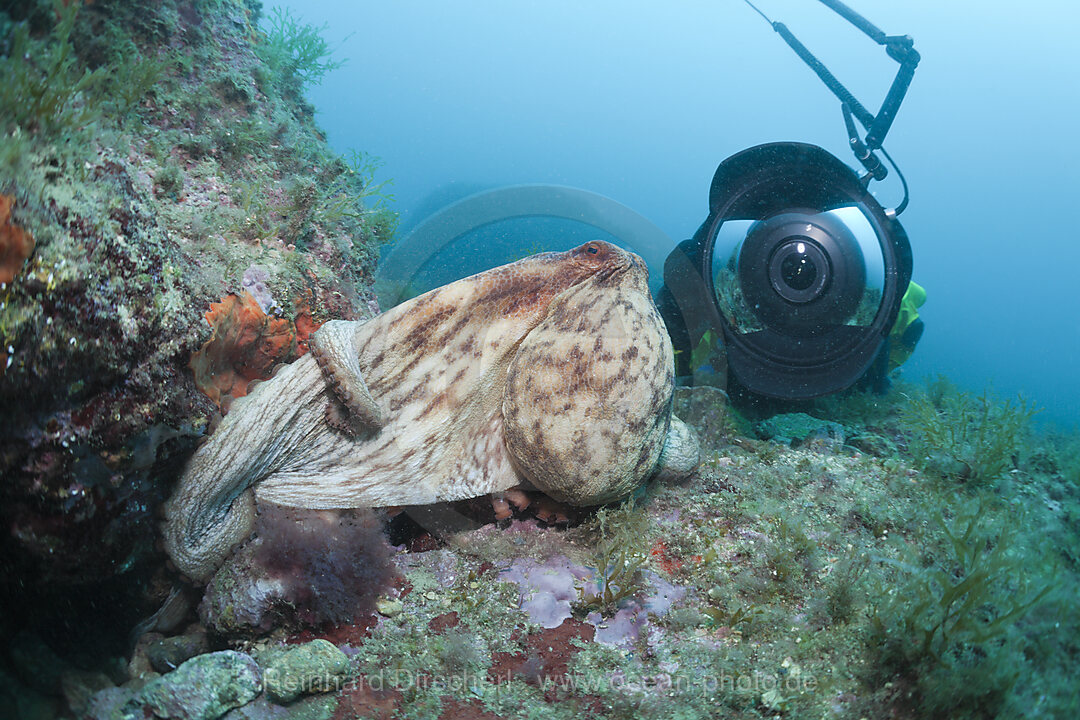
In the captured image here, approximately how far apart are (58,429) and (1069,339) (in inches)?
4934

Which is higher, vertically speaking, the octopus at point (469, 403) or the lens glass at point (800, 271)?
the lens glass at point (800, 271)

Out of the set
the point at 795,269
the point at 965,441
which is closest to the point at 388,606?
the point at 795,269

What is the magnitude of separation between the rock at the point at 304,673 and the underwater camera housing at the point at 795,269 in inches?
157

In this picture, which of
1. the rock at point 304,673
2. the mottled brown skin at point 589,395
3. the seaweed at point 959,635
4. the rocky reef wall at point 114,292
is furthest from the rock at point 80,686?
the seaweed at point 959,635

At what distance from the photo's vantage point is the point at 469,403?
119 inches

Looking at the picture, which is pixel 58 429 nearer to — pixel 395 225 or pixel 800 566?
pixel 800 566

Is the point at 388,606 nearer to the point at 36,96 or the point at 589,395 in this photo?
the point at 589,395

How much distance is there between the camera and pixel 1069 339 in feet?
280

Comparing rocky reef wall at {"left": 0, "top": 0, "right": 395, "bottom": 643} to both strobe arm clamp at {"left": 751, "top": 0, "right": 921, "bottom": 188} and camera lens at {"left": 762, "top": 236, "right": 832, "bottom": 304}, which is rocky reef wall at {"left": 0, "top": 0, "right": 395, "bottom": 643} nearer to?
camera lens at {"left": 762, "top": 236, "right": 832, "bottom": 304}

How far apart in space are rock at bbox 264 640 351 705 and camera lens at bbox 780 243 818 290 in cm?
455

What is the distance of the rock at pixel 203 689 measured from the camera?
6.88 feet

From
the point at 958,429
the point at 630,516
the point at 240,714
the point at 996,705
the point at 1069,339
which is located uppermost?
the point at 1069,339

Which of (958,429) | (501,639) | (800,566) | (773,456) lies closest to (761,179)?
(773,456)

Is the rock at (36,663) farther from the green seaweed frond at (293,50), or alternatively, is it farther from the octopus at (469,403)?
the green seaweed frond at (293,50)
